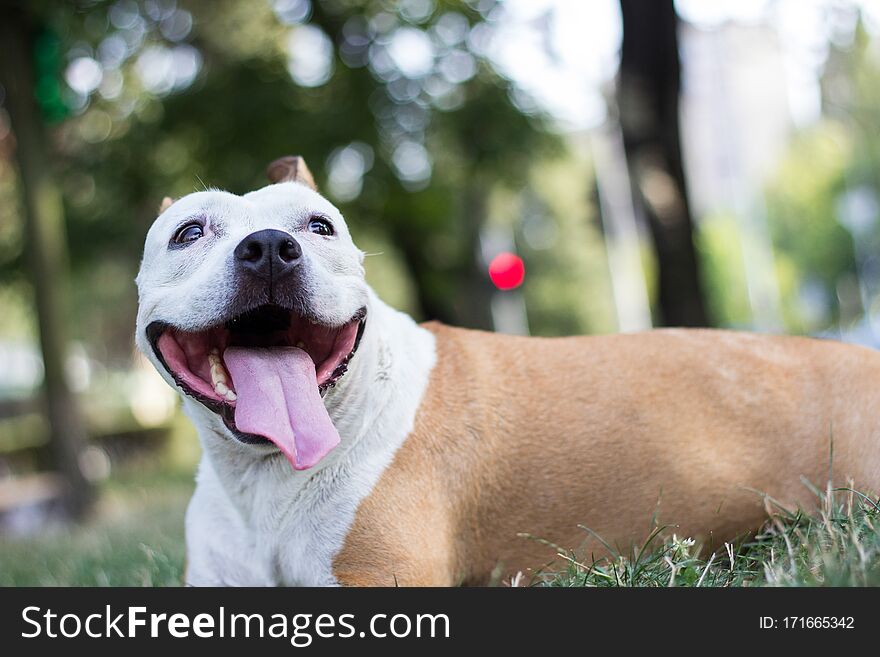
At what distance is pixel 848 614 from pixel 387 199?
1020cm

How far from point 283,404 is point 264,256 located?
46 cm

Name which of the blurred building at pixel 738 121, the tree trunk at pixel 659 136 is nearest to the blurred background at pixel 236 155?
the tree trunk at pixel 659 136

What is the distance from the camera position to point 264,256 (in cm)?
280

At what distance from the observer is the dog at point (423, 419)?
2902 millimetres

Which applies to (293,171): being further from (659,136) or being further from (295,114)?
(295,114)

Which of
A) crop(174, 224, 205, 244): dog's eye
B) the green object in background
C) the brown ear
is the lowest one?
crop(174, 224, 205, 244): dog's eye

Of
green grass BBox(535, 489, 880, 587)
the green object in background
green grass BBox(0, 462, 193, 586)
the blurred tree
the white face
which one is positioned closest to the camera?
green grass BBox(535, 489, 880, 587)

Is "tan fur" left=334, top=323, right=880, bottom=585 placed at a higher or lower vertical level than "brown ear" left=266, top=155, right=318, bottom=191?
lower

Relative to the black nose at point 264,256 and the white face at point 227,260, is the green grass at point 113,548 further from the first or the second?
the black nose at point 264,256

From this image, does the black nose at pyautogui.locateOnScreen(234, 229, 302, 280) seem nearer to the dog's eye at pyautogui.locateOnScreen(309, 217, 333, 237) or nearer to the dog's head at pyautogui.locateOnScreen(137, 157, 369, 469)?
the dog's head at pyautogui.locateOnScreen(137, 157, 369, 469)

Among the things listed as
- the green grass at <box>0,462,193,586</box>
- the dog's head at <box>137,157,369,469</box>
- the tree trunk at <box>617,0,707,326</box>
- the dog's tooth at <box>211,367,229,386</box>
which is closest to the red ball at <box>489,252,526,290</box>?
the green grass at <box>0,462,193,586</box>

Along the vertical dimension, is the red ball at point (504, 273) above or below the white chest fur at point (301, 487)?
above

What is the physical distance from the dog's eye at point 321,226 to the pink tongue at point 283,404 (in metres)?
0.50

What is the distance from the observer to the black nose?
2799 millimetres
